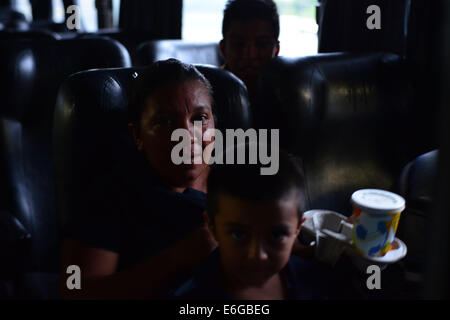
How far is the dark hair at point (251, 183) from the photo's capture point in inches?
27.9

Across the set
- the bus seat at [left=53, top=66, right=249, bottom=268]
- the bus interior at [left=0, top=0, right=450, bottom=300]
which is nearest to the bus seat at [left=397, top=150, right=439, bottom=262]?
the bus interior at [left=0, top=0, right=450, bottom=300]

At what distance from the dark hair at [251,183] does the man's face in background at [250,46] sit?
952mm

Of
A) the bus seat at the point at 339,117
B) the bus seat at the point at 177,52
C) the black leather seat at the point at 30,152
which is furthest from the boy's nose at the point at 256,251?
the bus seat at the point at 177,52

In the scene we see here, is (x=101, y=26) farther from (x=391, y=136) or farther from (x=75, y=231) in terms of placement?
(x=75, y=231)

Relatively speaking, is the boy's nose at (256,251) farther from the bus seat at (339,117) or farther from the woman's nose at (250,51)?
the woman's nose at (250,51)

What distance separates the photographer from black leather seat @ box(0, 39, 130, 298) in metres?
1.27

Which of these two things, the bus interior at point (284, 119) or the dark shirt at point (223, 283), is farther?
the bus interior at point (284, 119)

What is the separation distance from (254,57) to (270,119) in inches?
18.6

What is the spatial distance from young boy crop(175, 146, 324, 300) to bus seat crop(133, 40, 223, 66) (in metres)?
1.34

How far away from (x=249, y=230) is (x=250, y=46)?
1.10m

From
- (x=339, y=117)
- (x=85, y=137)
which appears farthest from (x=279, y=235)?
(x=339, y=117)

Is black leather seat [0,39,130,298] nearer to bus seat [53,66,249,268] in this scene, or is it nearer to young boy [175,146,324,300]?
bus seat [53,66,249,268]

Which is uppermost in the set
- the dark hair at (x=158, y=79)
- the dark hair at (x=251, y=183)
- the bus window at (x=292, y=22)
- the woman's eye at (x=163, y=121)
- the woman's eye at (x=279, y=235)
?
the bus window at (x=292, y=22)

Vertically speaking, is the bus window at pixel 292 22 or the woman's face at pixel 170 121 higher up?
the bus window at pixel 292 22
